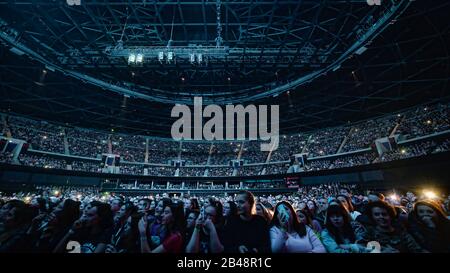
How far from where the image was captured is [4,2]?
1312 cm

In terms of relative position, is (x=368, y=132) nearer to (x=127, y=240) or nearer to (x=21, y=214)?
(x=127, y=240)

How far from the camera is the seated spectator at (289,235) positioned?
2877 mm

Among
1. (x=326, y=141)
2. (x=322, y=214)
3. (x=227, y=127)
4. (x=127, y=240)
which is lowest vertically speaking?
(x=322, y=214)

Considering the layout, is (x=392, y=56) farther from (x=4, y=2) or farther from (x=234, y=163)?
(x=4, y=2)

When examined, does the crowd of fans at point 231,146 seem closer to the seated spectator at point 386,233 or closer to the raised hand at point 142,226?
the seated spectator at point 386,233

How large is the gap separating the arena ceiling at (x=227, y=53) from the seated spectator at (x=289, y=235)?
14.2m

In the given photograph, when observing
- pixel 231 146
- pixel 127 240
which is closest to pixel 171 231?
pixel 127 240

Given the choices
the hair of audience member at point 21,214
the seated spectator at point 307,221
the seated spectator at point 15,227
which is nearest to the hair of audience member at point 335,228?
the seated spectator at point 307,221

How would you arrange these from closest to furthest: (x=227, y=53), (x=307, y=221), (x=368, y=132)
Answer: (x=307, y=221) → (x=227, y=53) → (x=368, y=132)

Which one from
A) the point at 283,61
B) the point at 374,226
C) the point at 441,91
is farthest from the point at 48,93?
the point at 441,91

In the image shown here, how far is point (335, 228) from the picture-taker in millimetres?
3275

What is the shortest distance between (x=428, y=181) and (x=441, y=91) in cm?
1124

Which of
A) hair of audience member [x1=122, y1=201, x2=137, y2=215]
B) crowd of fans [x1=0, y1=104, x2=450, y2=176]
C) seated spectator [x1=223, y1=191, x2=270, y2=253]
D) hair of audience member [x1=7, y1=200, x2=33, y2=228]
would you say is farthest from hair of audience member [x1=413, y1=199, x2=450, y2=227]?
crowd of fans [x1=0, y1=104, x2=450, y2=176]

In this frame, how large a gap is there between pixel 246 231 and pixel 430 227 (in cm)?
299
